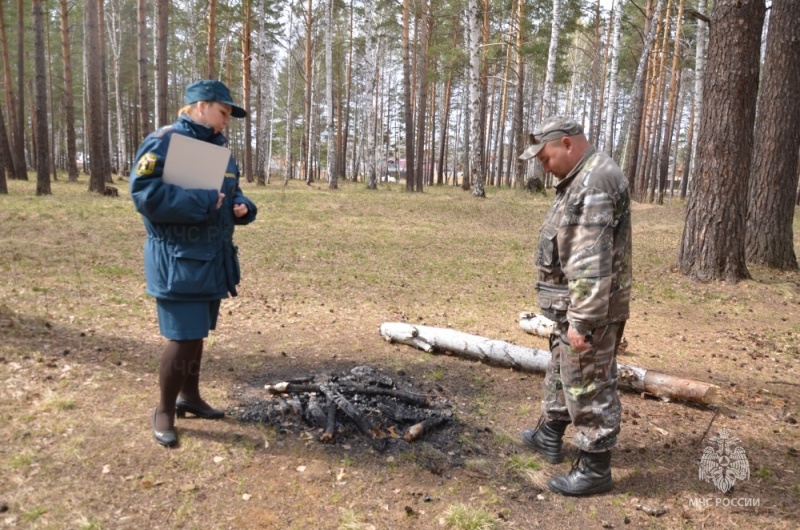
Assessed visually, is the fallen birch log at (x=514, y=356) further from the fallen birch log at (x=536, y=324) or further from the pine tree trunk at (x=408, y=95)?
the pine tree trunk at (x=408, y=95)

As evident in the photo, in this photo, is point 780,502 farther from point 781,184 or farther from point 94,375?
point 781,184

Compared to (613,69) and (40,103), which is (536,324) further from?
(613,69)

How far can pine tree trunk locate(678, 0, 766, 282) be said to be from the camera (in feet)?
24.2

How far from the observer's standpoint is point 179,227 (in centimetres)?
302

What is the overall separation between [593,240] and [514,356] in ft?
8.01

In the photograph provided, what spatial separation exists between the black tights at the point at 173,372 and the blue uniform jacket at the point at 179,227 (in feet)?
1.07

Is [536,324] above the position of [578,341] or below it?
below

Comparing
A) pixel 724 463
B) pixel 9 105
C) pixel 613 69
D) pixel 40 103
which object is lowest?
pixel 724 463

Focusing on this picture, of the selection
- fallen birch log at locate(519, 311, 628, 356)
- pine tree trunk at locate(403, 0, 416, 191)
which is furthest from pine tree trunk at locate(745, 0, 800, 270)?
pine tree trunk at locate(403, 0, 416, 191)

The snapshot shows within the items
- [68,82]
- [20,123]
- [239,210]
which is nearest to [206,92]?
[239,210]

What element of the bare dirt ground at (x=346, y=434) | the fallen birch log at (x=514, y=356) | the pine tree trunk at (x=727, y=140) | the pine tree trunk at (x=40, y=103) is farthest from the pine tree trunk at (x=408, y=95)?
the fallen birch log at (x=514, y=356)

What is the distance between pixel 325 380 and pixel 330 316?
2.32 metres

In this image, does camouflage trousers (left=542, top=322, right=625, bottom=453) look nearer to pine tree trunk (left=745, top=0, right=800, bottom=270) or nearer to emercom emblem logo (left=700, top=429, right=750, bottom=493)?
emercom emblem logo (left=700, top=429, right=750, bottom=493)

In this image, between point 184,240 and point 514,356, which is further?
point 514,356
